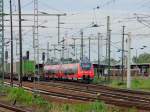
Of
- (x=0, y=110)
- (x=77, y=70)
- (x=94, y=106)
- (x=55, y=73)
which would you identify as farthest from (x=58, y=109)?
(x=55, y=73)

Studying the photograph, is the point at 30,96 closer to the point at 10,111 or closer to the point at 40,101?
the point at 40,101

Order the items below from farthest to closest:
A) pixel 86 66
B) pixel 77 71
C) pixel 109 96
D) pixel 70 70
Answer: pixel 70 70
pixel 86 66
pixel 77 71
pixel 109 96

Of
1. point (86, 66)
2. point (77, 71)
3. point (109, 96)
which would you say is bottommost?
point (109, 96)

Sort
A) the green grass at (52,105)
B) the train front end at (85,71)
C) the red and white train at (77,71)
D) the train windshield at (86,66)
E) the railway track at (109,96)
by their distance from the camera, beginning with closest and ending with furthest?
the green grass at (52,105) < the railway track at (109,96) < the train front end at (85,71) < the red and white train at (77,71) < the train windshield at (86,66)

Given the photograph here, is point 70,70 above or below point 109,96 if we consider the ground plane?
above

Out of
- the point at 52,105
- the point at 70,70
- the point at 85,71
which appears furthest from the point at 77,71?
the point at 52,105

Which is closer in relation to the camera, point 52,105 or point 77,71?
point 52,105

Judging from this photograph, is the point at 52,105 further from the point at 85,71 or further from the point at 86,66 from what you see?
the point at 86,66

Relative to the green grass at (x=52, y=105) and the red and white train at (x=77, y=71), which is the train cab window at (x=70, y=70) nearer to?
the red and white train at (x=77, y=71)

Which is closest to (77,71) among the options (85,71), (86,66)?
(85,71)

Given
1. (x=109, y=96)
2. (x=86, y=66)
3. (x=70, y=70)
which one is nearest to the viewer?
(x=109, y=96)

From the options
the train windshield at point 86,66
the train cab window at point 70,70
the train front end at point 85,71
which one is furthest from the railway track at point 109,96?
the train cab window at point 70,70

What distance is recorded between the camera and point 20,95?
32.1m

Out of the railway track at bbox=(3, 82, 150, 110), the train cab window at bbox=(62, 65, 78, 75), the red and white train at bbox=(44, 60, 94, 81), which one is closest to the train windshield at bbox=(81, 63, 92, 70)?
the red and white train at bbox=(44, 60, 94, 81)
